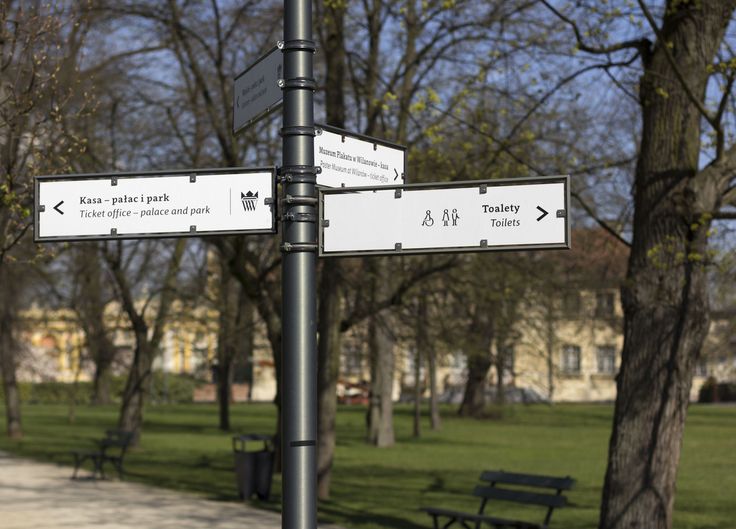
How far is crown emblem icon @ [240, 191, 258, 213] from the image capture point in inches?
203

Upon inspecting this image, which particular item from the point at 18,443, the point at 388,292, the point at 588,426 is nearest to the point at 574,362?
the point at 588,426

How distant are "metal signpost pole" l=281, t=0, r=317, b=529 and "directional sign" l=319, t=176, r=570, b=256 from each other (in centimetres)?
14

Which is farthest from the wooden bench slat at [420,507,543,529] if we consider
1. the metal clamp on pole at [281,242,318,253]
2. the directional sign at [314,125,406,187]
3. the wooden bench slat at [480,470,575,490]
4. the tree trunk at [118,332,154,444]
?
the tree trunk at [118,332,154,444]

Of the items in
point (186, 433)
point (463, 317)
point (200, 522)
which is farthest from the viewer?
point (186, 433)

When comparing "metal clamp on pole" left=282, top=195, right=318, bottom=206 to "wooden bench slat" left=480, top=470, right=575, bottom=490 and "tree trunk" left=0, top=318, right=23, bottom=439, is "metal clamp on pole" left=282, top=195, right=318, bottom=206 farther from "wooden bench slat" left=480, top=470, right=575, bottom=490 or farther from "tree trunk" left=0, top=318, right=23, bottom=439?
"tree trunk" left=0, top=318, right=23, bottom=439

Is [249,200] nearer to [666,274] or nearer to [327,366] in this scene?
[666,274]

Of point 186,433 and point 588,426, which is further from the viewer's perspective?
point 588,426

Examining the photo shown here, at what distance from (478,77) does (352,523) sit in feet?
19.6

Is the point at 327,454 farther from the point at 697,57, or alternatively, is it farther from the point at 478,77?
the point at 697,57

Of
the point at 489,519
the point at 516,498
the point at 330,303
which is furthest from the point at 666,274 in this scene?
the point at 330,303

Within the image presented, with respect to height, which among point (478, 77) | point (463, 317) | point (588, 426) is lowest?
point (588, 426)

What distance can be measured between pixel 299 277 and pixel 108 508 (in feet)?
44.0

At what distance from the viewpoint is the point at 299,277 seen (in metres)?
4.91

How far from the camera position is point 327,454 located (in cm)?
1922
